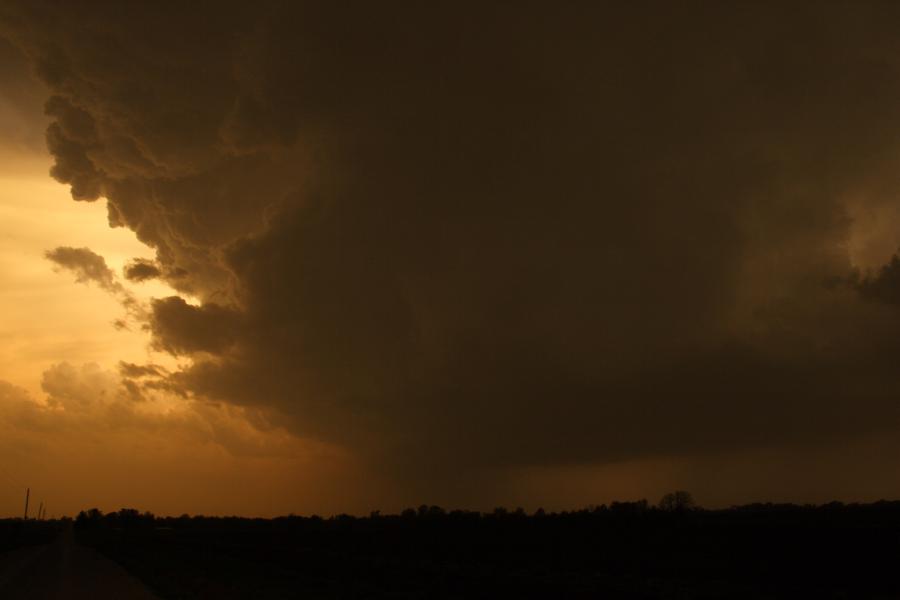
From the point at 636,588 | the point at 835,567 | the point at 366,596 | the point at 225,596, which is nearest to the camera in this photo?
the point at 225,596

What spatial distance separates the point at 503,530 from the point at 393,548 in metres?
21.3

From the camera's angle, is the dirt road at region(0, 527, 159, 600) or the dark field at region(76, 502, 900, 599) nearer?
the dirt road at region(0, 527, 159, 600)

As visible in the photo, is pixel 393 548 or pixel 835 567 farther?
pixel 393 548

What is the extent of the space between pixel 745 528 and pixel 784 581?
2640 centimetres

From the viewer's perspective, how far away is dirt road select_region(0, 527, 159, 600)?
30.7 m

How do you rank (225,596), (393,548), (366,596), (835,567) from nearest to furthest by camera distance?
(225,596)
(366,596)
(835,567)
(393,548)

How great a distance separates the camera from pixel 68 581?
3762 centimetres

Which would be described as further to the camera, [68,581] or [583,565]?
[583,565]

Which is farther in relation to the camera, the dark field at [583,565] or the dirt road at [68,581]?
the dark field at [583,565]

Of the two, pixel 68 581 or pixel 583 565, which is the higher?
pixel 68 581

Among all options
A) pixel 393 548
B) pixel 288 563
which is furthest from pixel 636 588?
pixel 393 548

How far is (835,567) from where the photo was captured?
1743 inches

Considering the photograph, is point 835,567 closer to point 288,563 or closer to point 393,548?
point 288,563

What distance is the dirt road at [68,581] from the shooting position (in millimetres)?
30656
